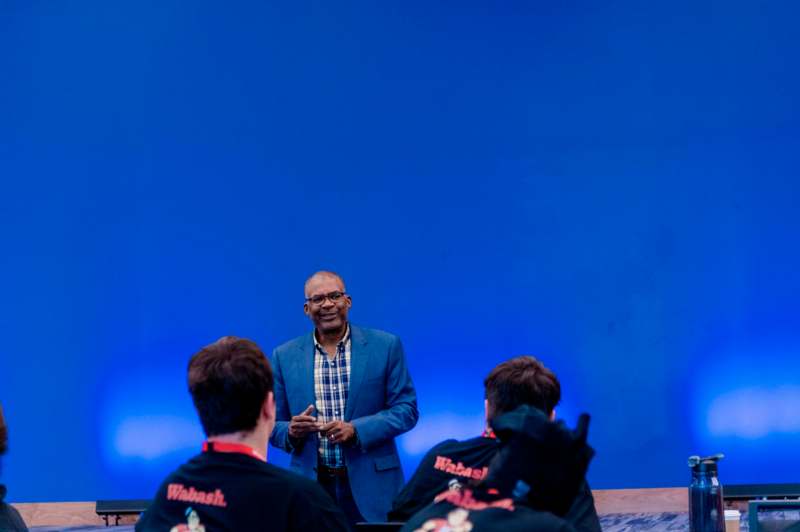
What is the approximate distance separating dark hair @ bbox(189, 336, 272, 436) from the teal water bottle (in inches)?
43.8

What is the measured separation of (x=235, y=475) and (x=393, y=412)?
1.89 meters

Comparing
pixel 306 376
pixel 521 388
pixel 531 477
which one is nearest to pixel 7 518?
pixel 521 388

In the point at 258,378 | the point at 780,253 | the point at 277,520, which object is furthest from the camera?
the point at 780,253

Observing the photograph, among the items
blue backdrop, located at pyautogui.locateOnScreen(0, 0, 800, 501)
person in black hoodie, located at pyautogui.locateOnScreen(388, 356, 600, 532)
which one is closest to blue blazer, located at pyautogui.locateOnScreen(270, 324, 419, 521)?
blue backdrop, located at pyautogui.locateOnScreen(0, 0, 800, 501)

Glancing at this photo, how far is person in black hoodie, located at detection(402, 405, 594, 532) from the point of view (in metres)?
1.80

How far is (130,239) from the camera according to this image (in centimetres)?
498

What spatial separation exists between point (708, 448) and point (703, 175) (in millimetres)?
1081

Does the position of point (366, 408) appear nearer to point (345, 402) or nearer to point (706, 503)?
point (345, 402)

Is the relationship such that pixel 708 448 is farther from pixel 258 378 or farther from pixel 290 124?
pixel 258 378

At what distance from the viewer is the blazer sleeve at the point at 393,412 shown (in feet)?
12.6

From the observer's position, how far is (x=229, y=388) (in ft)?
7.16

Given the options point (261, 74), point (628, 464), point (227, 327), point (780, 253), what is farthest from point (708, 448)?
point (261, 74)

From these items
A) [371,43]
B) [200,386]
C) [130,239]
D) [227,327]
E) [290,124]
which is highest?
[371,43]

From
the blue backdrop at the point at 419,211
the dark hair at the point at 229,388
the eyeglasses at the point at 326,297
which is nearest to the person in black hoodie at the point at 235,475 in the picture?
the dark hair at the point at 229,388
